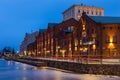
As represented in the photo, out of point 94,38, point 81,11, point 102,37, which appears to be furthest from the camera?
point 81,11

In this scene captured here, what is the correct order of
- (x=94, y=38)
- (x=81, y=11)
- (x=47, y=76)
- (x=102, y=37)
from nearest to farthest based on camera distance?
1. (x=47, y=76)
2. (x=102, y=37)
3. (x=94, y=38)
4. (x=81, y=11)

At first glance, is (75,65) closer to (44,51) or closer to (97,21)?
(97,21)

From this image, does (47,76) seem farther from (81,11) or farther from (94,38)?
(81,11)

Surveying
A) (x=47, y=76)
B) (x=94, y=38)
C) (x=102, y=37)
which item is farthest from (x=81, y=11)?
(x=47, y=76)

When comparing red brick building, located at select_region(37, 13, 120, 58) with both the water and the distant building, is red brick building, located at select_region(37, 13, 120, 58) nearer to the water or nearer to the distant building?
the water

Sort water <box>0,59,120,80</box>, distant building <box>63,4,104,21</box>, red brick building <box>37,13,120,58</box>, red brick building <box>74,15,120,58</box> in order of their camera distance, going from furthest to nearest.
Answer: distant building <box>63,4,104,21</box>, red brick building <box>37,13,120,58</box>, red brick building <box>74,15,120,58</box>, water <box>0,59,120,80</box>

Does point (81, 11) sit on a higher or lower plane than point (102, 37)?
higher

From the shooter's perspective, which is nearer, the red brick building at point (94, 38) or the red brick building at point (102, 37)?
the red brick building at point (102, 37)

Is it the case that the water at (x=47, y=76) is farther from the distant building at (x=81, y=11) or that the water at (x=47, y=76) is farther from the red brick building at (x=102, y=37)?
the distant building at (x=81, y=11)

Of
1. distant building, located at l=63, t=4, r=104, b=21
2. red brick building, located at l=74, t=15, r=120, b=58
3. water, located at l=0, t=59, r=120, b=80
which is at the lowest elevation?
water, located at l=0, t=59, r=120, b=80

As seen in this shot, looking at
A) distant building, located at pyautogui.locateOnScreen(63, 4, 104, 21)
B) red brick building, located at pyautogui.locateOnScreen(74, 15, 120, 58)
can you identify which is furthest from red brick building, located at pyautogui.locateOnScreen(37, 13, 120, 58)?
distant building, located at pyautogui.locateOnScreen(63, 4, 104, 21)

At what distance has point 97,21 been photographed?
269ft

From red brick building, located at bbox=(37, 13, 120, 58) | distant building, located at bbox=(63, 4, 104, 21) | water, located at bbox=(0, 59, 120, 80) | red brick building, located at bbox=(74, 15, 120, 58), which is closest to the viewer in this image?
water, located at bbox=(0, 59, 120, 80)

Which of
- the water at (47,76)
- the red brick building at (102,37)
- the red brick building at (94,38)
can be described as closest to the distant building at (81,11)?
the red brick building at (94,38)
